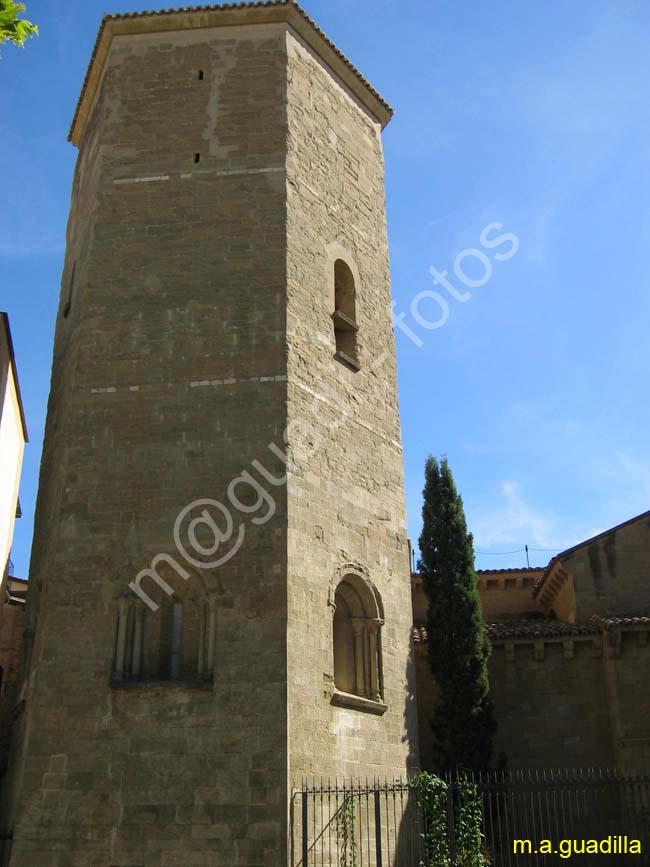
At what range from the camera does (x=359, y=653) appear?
45.7 feet

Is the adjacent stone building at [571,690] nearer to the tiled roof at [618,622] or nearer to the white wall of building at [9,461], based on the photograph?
the tiled roof at [618,622]

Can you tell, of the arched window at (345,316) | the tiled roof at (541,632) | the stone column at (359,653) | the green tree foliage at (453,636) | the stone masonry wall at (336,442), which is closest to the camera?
the stone masonry wall at (336,442)

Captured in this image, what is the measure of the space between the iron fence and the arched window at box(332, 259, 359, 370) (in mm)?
6756

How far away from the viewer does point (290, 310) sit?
14.8 m

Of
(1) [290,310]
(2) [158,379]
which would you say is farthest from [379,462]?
(2) [158,379]

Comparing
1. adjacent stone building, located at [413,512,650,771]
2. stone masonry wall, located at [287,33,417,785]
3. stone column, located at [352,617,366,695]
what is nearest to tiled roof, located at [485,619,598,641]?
adjacent stone building, located at [413,512,650,771]

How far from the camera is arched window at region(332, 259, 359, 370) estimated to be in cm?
1591

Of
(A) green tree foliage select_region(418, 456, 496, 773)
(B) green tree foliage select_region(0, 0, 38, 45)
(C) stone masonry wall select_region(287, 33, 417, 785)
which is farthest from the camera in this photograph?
(A) green tree foliage select_region(418, 456, 496, 773)

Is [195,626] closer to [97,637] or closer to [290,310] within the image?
[97,637]

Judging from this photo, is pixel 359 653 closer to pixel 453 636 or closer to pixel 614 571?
pixel 453 636

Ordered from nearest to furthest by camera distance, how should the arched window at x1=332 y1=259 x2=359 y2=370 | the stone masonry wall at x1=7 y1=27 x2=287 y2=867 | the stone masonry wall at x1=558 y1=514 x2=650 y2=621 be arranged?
the stone masonry wall at x1=7 y1=27 x2=287 y2=867 → the arched window at x1=332 y1=259 x2=359 y2=370 → the stone masonry wall at x1=558 y1=514 x2=650 y2=621

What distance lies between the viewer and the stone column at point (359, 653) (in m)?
13.7

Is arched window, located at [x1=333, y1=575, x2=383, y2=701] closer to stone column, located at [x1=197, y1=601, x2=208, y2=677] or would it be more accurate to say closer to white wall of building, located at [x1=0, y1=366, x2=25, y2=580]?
stone column, located at [x1=197, y1=601, x2=208, y2=677]

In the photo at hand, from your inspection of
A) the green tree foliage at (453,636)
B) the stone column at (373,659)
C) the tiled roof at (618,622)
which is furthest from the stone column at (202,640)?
the tiled roof at (618,622)
